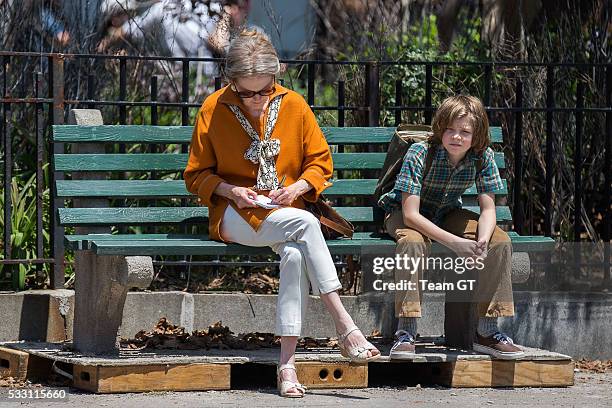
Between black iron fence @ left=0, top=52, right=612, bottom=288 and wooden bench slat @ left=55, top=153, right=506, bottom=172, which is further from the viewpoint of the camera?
Answer: black iron fence @ left=0, top=52, right=612, bottom=288

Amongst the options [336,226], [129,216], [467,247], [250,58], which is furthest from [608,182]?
[129,216]

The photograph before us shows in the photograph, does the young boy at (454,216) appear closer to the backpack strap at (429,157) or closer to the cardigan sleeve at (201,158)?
the backpack strap at (429,157)

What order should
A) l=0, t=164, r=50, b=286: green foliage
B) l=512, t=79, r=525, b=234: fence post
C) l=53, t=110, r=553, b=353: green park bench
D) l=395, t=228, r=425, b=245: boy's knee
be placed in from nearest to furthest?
1. l=53, t=110, r=553, b=353: green park bench
2. l=395, t=228, r=425, b=245: boy's knee
3. l=512, t=79, r=525, b=234: fence post
4. l=0, t=164, r=50, b=286: green foliage

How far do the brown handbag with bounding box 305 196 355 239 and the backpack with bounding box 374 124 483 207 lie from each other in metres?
0.32

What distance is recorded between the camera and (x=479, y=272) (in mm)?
6082

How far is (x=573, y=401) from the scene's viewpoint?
19.0 ft

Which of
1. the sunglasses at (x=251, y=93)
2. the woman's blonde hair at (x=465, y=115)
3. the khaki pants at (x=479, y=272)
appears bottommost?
the khaki pants at (x=479, y=272)

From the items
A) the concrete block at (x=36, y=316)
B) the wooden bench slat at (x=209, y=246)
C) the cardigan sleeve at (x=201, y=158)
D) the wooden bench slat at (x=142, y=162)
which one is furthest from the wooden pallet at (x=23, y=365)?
the cardigan sleeve at (x=201, y=158)

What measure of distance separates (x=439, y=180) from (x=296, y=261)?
842 mm

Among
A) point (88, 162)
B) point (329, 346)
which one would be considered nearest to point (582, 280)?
point (329, 346)

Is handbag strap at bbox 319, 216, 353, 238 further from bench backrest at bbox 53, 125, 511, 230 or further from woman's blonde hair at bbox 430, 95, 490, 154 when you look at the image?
woman's blonde hair at bbox 430, 95, 490, 154

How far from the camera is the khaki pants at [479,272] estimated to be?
587cm

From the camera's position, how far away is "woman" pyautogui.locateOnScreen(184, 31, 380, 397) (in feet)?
18.7

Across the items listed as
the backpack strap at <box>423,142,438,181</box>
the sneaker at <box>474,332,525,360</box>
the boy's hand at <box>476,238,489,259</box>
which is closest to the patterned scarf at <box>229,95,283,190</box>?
the backpack strap at <box>423,142,438,181</box>
